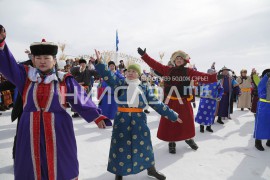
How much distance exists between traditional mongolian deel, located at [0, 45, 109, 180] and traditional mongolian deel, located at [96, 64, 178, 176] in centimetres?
90

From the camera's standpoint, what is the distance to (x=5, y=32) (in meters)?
1.82

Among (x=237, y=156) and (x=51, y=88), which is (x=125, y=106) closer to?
(x=51, y=88)

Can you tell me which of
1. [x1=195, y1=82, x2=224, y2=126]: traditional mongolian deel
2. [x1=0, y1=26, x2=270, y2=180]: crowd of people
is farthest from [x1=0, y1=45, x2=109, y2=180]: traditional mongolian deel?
[x1=195, y1=82, x2=224, y2=126]: traditional mongolian deel

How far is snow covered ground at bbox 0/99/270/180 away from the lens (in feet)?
11.0

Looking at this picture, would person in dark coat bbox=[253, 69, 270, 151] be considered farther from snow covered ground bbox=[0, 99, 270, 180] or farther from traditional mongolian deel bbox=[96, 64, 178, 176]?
traditional mongolian deel bbox=[96, 64, 178, 176]

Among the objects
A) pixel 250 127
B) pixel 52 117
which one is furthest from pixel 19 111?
pixel 250 127

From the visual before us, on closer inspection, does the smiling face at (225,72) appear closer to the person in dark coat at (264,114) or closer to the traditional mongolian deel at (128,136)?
the person in dark coat at (264,114)

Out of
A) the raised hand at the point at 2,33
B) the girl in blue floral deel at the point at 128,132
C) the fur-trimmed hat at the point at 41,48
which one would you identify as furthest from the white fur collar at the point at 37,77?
the girl in blue floral deel at the point at 128,132

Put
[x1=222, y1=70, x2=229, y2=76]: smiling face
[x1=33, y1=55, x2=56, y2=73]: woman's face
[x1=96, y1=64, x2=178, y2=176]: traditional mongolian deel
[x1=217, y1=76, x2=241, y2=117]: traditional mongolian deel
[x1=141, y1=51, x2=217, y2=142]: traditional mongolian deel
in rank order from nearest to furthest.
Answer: [x1=33, y1=55, x2=56, y2=73]: woman's face
[x1=96, y1=64, x2=178, y2=176]: traditional mongolian deel
[x1=141, y1=51, x2=217, y2=142]: traditional mongolian deel
[x1=222, y1=70, x2=229, y2=76]: smiling face
[x1=217, y1=76, x2=241, y2=117]: traditional mongolian deel

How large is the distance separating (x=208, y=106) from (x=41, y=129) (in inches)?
191

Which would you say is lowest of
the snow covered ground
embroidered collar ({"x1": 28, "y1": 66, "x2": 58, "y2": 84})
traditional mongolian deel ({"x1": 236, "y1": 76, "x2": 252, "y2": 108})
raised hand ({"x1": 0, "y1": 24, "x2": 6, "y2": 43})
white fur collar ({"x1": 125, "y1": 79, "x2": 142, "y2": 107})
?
the snow covered ground

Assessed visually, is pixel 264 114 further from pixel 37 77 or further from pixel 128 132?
pixel 37 77

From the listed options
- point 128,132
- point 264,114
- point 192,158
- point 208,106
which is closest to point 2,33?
point 128,132

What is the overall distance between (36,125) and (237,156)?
3.77m
